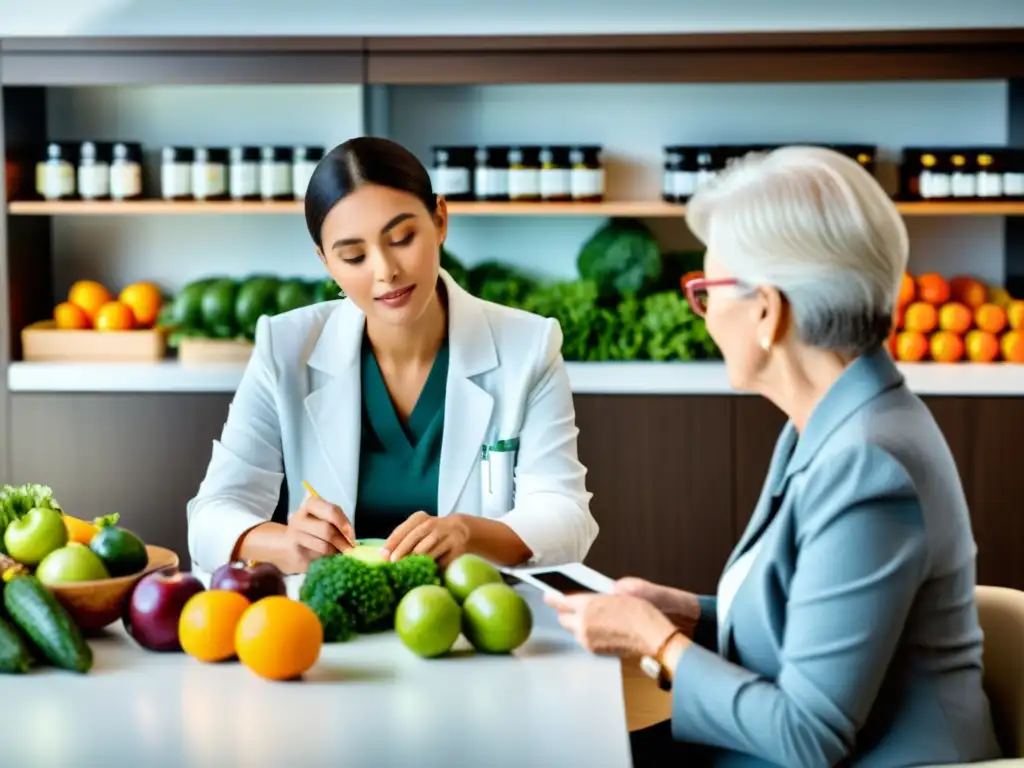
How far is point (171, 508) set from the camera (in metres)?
4.38

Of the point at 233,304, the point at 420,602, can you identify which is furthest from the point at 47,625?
the point at 233,304

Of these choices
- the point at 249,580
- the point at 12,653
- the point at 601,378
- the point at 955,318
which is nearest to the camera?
the point at 12,653

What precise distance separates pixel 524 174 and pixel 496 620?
284cm

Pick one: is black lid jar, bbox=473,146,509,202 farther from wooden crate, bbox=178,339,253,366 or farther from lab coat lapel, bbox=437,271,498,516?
lab coat lapel, bbox=437,271,498,516

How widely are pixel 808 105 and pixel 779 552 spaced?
128 inches

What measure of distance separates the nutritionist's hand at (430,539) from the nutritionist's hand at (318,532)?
0.09m

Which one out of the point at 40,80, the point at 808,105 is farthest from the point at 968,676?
the point at 40,80

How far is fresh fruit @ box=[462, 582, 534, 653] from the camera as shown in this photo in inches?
70.5

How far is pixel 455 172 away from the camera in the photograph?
14.6 ft

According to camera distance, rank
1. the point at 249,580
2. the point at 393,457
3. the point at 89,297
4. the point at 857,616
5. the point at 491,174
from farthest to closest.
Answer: the point at 89,297, the point at 491,174, the point at 393,457, the point at 249,580, the point at 857,616

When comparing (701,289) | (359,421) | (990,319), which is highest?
(701,289)

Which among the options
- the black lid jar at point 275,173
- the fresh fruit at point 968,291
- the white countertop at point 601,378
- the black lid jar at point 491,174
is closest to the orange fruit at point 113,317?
the white countertop at point 601,378

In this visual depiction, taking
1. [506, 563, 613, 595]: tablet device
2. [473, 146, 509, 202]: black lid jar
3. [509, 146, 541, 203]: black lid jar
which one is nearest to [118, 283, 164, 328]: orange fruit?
[473, 146, 509, 202]: black lid jar

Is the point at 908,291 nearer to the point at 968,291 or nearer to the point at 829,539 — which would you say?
the point at 968,291
